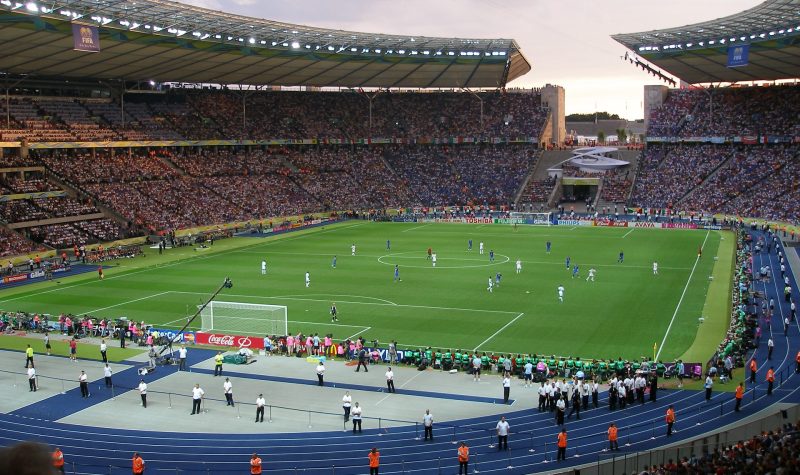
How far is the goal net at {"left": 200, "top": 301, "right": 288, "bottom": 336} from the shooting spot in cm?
3662

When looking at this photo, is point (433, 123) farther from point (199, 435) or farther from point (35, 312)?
point (199, 435)

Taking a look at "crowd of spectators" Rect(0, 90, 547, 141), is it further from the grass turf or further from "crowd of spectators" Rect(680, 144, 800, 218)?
the grass turf

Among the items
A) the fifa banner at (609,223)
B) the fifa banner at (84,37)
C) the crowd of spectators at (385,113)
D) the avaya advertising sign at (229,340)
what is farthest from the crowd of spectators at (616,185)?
the avaya advertising sign at (229,340)

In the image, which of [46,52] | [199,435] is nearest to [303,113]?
[46,52]

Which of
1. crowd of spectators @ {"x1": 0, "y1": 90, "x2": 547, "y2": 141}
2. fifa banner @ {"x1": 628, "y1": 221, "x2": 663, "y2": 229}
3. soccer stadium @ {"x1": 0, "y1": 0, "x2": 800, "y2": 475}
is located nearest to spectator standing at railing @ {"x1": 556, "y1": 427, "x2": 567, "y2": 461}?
soccer stadium @ {"x1": 0, "y1": 0, "x2": 800, "y2": 475}

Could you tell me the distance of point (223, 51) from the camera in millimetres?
72625

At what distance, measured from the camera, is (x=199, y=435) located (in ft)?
78.8

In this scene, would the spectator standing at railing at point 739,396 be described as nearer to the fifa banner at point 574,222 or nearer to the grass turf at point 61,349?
the grass turf at point 61,349

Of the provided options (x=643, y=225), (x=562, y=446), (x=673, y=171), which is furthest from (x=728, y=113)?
(x=562, y=446)

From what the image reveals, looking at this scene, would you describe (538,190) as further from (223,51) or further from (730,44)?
(223,51)

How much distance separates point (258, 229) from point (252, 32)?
1950 centimetres

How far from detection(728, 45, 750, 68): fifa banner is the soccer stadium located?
287 mm

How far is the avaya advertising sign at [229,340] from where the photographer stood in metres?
34.7

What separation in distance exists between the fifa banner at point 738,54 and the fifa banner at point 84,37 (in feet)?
182
